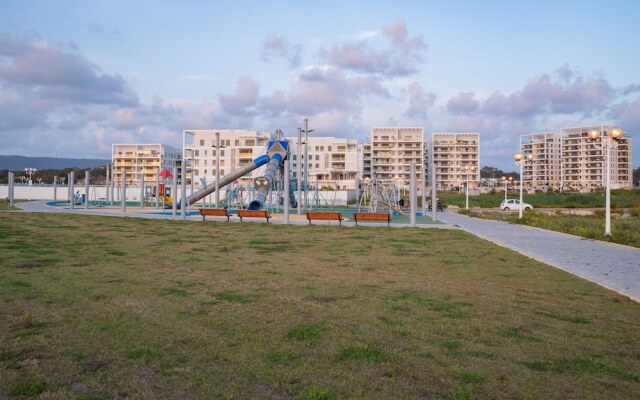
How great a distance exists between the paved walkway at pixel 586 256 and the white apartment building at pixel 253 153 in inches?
2614

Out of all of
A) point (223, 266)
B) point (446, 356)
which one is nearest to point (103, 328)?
point (446, 356)

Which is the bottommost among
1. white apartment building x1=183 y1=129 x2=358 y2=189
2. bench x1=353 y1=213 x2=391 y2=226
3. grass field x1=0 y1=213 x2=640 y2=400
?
grass field x1=0 y1=213 x2=640 y2=400

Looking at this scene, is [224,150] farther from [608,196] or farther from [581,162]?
[581,162]

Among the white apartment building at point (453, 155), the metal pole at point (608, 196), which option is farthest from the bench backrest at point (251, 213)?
the white apartment building at point (453, 155)

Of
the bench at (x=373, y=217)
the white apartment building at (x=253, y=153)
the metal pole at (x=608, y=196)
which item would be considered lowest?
the bench at (x=373, y=217)

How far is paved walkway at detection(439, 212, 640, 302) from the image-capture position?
9859 mm

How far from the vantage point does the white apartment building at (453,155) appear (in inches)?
4793

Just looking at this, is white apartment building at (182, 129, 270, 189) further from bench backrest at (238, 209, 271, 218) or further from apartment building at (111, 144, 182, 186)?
bench backrest at (238, 209, 271, 218)

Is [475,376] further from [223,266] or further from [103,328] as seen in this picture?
[223,266]

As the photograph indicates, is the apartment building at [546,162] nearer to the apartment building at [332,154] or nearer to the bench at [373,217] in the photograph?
the apartment building at [332,154]

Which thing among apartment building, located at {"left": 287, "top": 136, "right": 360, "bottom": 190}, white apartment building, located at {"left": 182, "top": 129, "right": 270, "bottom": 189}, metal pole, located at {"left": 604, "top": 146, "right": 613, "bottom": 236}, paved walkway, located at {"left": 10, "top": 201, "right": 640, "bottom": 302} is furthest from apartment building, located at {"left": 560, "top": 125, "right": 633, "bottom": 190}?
paved walkway, located at {"left": 10, "top": 201, "right": 640, "bottom": 302}

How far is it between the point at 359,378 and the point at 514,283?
19.2 feet

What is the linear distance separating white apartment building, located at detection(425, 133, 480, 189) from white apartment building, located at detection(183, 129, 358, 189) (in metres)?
26.5

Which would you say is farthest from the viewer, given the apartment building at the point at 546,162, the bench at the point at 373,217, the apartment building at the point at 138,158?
the apartment building at the point at 546,162
